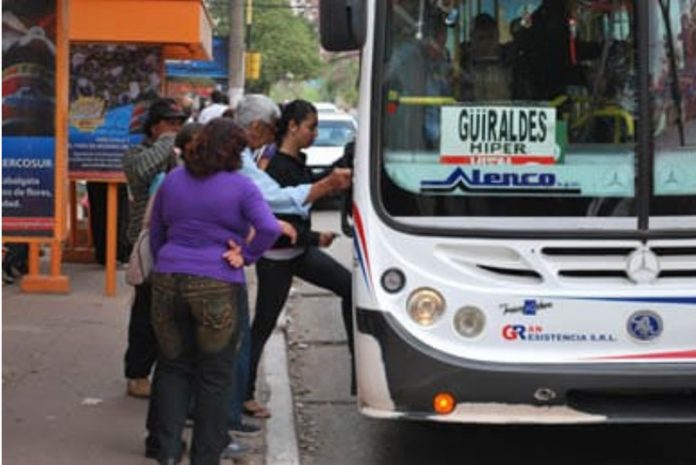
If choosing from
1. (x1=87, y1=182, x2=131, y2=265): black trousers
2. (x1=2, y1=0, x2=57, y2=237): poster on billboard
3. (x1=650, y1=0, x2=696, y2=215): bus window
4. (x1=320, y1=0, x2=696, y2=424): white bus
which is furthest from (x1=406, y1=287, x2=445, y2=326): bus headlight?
(x1=87, y1=182, x2=131, y2=265): black trousers

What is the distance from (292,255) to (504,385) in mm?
1724

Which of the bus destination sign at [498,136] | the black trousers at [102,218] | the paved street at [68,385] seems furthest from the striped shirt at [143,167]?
the black trousers at [102,218]

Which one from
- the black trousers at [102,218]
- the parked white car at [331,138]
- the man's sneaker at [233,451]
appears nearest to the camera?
the man's sneaker at [233,451]

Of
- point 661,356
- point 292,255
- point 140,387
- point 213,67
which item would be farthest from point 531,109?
point 213,67

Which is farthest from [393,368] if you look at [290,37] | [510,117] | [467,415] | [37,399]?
[290,37]

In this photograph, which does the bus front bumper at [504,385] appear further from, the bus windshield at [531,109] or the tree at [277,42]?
the tree at [277,42]

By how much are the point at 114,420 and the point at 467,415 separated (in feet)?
7.81

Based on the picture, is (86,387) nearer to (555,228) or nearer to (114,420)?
(114,420)

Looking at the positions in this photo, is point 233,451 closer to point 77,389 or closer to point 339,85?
point 77,389

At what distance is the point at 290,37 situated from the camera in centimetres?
5641

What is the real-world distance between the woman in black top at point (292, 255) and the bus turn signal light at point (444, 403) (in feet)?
3.89

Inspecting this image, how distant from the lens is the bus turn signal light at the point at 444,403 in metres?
5.36

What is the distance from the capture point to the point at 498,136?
5492mm

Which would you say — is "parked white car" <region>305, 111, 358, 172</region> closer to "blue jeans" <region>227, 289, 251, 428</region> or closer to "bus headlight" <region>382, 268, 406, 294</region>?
"blue jeans" <region>227, 289, 251, 428</region>
